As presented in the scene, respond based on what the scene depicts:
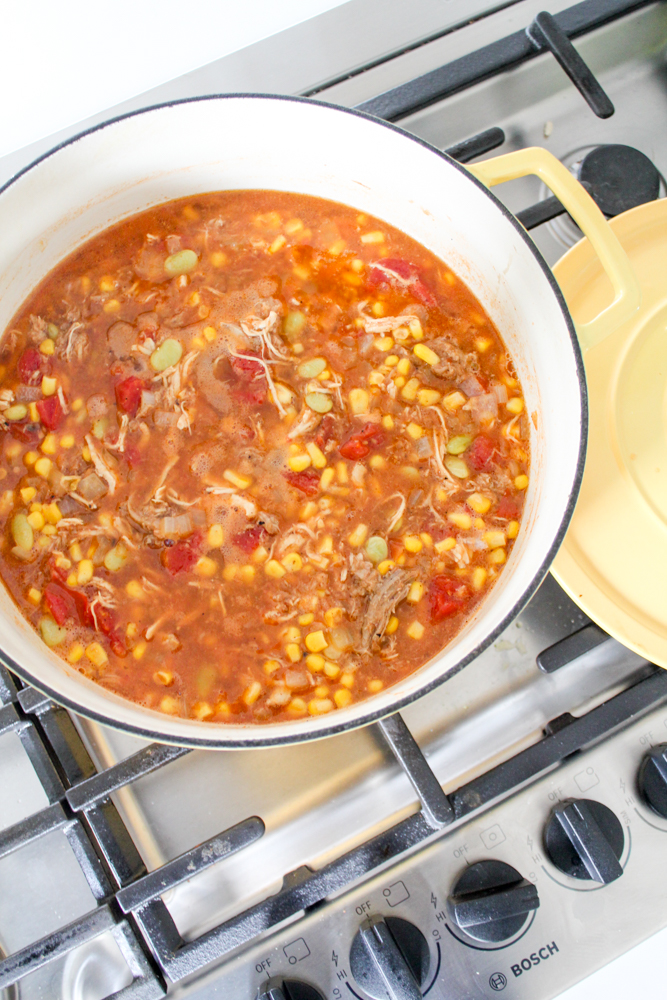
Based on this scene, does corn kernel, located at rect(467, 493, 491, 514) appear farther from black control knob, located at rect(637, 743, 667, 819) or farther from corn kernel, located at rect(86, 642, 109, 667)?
corn kernel, located at rect(86, 642, 109, 667)

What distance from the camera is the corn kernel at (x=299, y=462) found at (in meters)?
1.72

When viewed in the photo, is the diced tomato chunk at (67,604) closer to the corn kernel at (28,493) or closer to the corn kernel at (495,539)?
the corn kernel at (28,493)

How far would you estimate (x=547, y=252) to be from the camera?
73.7 inches

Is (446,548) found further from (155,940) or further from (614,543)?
(155,940)

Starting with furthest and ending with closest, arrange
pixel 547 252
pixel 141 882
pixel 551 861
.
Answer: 1. pixel 547 252
2. pixel 551 861
3. pixel 141 882

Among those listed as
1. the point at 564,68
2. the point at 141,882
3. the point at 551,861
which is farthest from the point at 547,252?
the point at 141,882

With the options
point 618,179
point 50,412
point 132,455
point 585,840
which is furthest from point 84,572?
point 618,179

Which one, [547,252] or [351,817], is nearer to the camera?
[351,817]

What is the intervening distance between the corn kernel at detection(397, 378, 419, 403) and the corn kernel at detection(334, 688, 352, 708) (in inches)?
28.8

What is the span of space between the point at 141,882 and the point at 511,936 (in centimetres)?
81

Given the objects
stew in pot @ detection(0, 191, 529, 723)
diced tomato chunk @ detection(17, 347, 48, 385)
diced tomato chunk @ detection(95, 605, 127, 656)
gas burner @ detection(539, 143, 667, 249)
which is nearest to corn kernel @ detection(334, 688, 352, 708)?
stew in pot @ detection(0, 191, 529, 723)

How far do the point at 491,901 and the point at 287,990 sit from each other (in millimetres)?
470

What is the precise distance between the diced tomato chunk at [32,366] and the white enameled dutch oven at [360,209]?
0.33ft

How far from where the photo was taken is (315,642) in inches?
65.4
